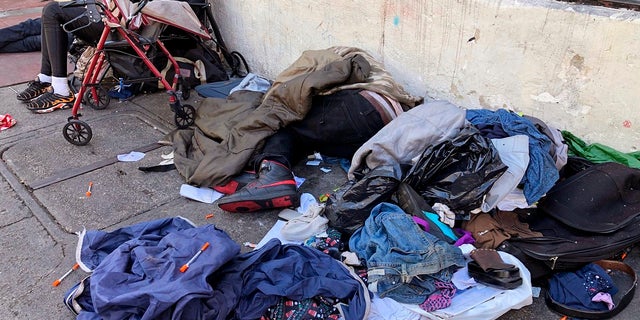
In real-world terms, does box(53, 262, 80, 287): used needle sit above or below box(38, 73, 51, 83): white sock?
below

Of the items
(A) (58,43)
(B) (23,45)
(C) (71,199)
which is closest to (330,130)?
(C) (71,199)

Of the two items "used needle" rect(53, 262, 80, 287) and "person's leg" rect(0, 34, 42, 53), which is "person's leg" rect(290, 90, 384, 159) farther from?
"person's leg" rect(0, 34, 42, 53)

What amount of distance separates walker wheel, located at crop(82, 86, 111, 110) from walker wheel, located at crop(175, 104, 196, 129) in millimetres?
936

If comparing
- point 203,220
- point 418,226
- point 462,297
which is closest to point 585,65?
point 418,226

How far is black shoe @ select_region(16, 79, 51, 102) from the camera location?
4.32 m

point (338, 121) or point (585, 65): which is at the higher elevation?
point (585, 65)

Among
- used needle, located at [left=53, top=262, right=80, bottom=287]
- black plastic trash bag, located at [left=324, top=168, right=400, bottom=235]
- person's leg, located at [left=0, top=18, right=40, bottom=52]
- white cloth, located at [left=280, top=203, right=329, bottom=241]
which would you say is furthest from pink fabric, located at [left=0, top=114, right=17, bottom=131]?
black plastic trash bag, located at [left=324, top=168, right=400, bottom=235]

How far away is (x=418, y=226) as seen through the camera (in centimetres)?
231

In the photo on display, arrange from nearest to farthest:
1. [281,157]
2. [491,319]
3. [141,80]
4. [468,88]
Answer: [491,319] < [281,157] < [468,88] < [141,80]

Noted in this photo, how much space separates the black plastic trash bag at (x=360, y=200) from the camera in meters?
2.56

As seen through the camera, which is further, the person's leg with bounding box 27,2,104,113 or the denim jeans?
the person's leg with bounding box 27,2,104,113

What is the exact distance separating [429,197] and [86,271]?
6.06ft

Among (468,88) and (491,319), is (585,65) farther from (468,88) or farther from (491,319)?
(491,319)

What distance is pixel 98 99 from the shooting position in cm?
417
